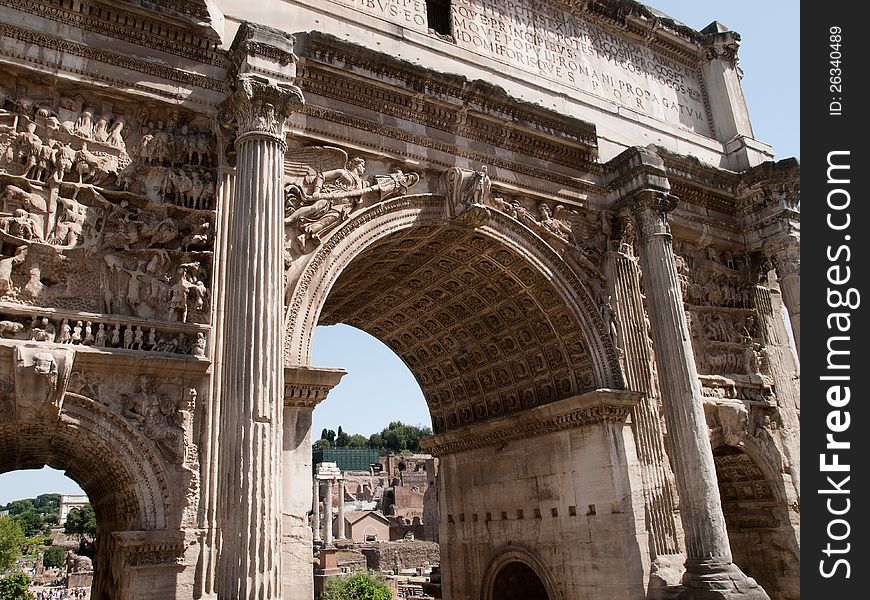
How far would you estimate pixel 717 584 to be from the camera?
9.98 meters

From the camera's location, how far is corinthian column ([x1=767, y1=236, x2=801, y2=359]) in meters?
13.7

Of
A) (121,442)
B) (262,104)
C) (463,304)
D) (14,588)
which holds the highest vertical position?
(262,104)

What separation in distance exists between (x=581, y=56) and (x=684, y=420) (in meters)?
8.05

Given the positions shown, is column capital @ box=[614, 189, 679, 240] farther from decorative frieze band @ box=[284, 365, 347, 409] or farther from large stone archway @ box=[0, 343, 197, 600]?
large stone archway @ box=[0, 343, 197, 600]

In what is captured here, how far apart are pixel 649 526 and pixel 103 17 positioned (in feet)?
36.3

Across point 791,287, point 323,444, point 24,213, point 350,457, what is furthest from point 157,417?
point 323,444

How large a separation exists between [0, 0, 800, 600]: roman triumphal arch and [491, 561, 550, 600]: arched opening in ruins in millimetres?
71

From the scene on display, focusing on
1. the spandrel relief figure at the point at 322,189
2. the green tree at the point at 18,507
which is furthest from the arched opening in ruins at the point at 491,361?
the green tree at the point at 18,507

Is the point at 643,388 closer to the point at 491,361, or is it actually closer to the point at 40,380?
the point at 491,361

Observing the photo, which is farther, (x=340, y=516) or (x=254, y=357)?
(x=340, y=516)

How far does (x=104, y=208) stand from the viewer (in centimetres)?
879

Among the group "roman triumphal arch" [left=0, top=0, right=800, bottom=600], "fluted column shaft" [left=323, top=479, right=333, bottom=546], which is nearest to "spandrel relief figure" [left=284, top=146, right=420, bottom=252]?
"roman triumphal arch" [left=0, top=0, right=800, bottom=600]

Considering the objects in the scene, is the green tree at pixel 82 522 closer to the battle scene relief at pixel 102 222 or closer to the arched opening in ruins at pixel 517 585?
the arched opening in ruins at pixel 517 585

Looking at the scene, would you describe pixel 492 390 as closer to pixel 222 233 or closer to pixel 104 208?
pixel 222 233
